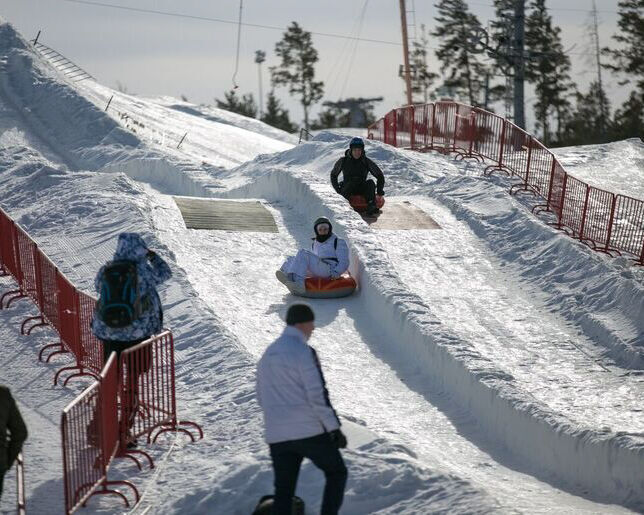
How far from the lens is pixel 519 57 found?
36062 millimetres

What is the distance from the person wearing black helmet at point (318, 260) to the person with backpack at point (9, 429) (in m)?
8.22

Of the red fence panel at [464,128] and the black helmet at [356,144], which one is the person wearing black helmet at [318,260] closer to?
the black helmet at [356,144]

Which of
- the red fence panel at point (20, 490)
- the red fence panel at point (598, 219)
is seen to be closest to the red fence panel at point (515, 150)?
the red fence panel at point (598, 219)

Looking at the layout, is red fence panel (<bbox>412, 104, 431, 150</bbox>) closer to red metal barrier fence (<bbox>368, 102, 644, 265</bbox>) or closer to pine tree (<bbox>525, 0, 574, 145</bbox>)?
red metal barrier fence (<bbox>368, 102, 644, 265</bbox>)

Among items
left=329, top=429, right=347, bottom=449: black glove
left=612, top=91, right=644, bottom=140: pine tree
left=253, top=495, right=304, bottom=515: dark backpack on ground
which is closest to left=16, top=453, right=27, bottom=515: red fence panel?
left=253, top=495, right=304, bottom=515: dark backpack on ground

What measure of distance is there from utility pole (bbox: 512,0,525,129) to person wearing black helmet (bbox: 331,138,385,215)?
17.8 m

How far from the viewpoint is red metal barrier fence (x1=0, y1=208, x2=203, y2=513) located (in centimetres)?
810

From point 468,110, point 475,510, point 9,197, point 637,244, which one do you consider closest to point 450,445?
point 475,510

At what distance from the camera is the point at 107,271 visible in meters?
9.24

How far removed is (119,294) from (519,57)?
2881 centimetres

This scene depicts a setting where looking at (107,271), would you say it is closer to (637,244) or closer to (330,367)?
(330,367)

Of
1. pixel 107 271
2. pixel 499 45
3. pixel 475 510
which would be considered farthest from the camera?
pixel 499 45

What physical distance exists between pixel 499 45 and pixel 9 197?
21448 millimetres

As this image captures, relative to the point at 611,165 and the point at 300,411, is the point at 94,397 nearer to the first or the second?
the point at 300,411
